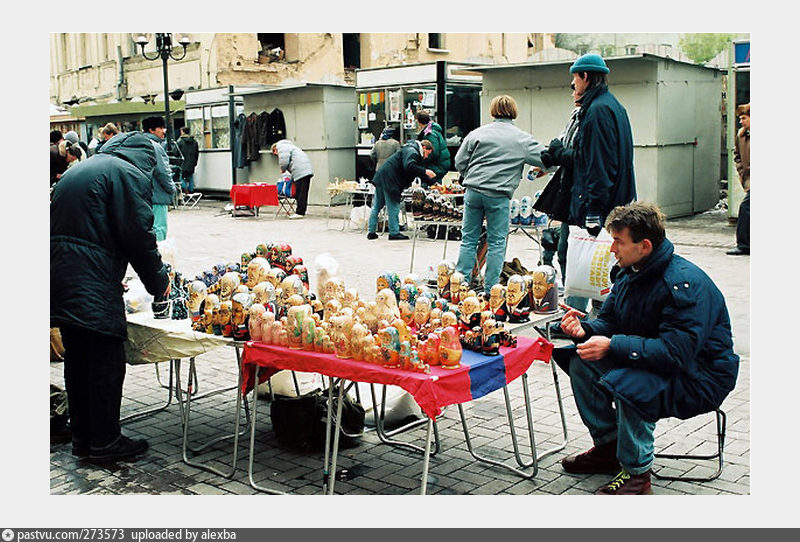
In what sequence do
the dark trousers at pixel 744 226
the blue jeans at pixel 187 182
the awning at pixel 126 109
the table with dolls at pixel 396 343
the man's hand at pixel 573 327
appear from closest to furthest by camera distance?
the table with dolls at pixel 396 343, the man's hand at pixel 573 327, the dark trousers at pixel 744 226, the blue jeans at pixel 187 182, the awning at pixel 126 109

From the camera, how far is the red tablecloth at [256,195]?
1777 cm

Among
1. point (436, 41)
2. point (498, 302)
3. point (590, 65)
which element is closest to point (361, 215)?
point (590, 65)

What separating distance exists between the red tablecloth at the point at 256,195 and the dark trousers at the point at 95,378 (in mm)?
13288

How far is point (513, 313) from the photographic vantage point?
14.8 ft

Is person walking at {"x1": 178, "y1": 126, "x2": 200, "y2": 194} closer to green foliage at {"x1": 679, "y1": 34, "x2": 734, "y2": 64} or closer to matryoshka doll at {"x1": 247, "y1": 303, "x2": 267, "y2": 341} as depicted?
matryoshka doll at {"x1": 247, "y1": 303, "x2": 267, "y2": 341}

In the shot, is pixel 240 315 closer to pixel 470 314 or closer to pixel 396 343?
pixel 396 343

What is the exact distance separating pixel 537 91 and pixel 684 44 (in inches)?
1644

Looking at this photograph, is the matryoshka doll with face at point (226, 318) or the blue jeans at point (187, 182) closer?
the matryoshka doll with face at point (226, 318)

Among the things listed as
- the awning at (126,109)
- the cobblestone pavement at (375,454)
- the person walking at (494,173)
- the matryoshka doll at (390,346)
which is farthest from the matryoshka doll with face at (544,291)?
the awning at (126,109)

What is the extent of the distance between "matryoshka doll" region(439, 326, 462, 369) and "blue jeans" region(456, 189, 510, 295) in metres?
3.64

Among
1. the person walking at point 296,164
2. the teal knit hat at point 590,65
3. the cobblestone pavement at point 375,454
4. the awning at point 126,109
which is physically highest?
the awning at point 126,109

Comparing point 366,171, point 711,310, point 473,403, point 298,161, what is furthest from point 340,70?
point 711,310

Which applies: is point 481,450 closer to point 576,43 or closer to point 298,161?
point 298,161

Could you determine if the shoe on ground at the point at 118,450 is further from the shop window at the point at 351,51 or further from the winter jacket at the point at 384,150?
the shop window at the point at 351,51
